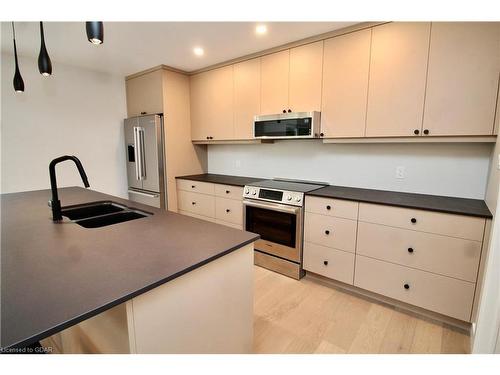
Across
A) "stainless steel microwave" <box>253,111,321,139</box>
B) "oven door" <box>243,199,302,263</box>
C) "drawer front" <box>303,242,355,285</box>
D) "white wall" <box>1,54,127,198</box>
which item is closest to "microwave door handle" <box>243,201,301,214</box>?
"oven door" <box>243,199,302,263</box>

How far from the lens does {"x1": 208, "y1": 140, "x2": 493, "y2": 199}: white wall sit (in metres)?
2.10

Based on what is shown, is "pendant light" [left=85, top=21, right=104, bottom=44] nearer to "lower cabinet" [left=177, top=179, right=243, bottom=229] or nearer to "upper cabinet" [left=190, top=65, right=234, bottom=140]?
"lower cabinet" [left=177, top=179, right=243, bottom=229]

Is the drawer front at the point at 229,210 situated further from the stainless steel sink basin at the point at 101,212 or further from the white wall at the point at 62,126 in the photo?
the white wall at the point at 62,126

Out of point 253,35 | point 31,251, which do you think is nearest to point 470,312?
point 31,251

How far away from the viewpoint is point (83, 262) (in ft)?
3.21

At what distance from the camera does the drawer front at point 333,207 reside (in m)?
2.20

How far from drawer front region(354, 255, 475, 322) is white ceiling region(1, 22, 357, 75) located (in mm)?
2152

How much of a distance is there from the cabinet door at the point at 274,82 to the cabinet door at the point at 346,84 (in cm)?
45

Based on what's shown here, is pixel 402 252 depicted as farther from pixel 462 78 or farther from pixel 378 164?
pixel 462 78

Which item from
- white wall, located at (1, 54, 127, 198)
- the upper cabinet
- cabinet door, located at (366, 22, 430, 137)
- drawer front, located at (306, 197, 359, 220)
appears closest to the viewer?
cabinet door, located at (366, 22, 430, 137)

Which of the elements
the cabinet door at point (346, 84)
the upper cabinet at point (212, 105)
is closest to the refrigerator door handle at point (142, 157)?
the upper cabinet at point (212, 105)

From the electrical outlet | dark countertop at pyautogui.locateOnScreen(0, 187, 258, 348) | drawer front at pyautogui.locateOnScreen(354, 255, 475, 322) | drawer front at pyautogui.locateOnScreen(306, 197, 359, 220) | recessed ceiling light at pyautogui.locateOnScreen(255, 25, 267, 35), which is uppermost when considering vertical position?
recessed ceiling light at pyautogui.locateOnScreen(255, 25, 267, 35)
